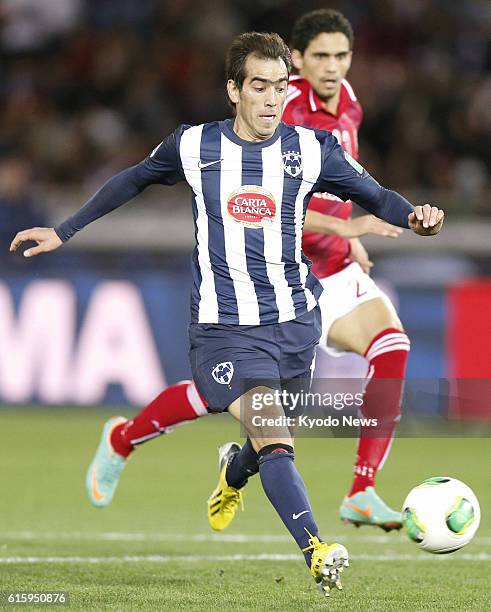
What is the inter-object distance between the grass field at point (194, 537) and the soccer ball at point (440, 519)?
0.21m

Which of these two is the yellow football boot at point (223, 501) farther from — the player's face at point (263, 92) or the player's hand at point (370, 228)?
the player's face at point (263, 92)

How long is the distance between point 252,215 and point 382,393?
1562 millimetres

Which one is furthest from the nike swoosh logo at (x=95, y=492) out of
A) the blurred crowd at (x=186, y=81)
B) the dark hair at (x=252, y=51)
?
the blurred crowd at (x=186, y=81)

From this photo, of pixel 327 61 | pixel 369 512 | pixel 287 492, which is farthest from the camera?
pixel 327 61

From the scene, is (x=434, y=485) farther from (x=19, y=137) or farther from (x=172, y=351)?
(x=19, y=137)

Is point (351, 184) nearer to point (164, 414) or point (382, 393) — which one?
point (382, 393)

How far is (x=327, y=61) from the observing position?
6.58 m

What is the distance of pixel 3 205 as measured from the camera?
12.3 metres

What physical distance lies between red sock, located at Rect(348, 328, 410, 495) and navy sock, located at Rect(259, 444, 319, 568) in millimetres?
1473

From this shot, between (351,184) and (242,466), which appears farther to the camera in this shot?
(242,466)

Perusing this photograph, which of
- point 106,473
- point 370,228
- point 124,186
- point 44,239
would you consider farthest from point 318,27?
point 106,473

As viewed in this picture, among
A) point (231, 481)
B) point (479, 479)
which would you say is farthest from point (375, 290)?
point (479, 479)

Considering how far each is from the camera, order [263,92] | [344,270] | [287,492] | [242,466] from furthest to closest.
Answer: [344,270], [242,466], [263,92], [287,492]

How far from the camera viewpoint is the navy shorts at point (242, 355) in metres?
5.25
